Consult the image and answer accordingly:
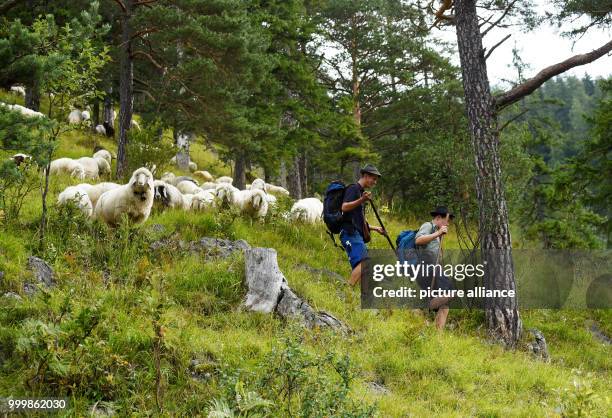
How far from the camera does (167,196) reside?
1036 centimetres

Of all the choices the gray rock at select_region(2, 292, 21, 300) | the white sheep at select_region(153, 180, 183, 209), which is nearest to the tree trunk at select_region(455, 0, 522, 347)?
the white sheep at select_region(153, 180, 183, 209)

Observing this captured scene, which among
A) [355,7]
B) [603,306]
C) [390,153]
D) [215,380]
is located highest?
[355,7]

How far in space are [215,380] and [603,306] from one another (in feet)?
35.0

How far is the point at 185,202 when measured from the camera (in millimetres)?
10750

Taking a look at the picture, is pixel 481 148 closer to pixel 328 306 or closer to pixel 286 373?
pixel 328 306

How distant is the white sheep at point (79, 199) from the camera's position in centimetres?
822

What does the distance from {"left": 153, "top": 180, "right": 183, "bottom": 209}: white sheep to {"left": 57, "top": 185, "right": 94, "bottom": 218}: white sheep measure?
158 centimetres

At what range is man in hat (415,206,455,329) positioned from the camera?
786cm

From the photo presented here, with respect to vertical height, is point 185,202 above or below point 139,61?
below

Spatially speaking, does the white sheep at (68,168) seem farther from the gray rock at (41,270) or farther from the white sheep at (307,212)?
the gray rock at (41,270)

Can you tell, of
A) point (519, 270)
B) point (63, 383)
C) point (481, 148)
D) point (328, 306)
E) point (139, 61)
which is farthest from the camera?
point (139, 61)

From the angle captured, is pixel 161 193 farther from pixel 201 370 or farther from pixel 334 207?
pixel 201 370

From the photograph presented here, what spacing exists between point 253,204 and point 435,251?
14.2 feet

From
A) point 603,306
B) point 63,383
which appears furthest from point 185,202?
point 603,306
